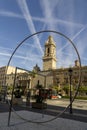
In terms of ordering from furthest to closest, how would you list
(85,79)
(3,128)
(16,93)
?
1. (85,79)
2. (16,93)
3. (3,128)

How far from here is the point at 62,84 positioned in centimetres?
8500

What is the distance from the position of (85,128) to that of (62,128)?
145 cm

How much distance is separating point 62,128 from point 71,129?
1.70ft

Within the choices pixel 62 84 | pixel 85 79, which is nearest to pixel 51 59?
pixel 62 84

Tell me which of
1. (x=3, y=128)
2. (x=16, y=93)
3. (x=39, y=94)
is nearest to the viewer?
(x=3, y=128)

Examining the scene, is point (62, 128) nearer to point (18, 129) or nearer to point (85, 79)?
point (18, 129)

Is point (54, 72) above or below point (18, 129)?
above

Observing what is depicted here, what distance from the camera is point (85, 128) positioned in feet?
32.9

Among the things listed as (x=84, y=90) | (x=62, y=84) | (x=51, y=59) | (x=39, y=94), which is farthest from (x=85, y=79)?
(x=39, y=94)

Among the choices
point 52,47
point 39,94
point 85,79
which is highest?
point 52,47

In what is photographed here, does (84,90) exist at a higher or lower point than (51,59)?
lower

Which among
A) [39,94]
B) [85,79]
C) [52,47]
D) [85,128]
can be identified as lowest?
[85,128]

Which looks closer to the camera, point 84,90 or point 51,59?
point 84,90

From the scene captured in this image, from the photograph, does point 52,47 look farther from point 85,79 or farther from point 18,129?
point 18,129
